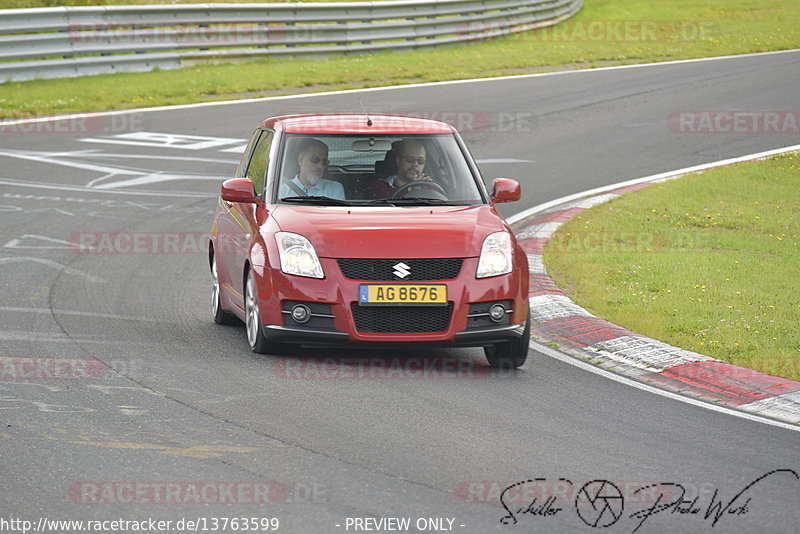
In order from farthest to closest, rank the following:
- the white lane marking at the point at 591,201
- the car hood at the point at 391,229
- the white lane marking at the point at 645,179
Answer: the white lane marking at the point at 591,201 → the white lane marking at the point at 645,179 → the car hood at the point at 391,229

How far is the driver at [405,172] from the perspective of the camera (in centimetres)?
912

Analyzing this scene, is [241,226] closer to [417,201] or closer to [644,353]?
[417,201]

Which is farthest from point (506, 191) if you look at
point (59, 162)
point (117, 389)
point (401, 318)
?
point (59, 162)

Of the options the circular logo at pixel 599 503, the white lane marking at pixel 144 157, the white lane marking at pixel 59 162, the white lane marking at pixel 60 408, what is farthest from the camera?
the white lane marking at pixel 144 157

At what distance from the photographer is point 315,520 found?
5.29 m

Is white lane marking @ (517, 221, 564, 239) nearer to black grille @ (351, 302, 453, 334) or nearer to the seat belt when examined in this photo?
the seat belt

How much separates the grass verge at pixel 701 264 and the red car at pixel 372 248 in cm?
158

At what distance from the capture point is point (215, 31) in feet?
82.8

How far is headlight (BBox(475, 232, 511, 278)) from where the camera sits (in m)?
8.19

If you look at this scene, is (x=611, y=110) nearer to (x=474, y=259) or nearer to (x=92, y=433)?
(x=474, y=259)

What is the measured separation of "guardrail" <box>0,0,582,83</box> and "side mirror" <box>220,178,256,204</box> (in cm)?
1437

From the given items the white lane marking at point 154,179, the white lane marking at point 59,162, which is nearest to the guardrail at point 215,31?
the white lane marking at point 59,162

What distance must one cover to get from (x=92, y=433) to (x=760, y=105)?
61.8ft
